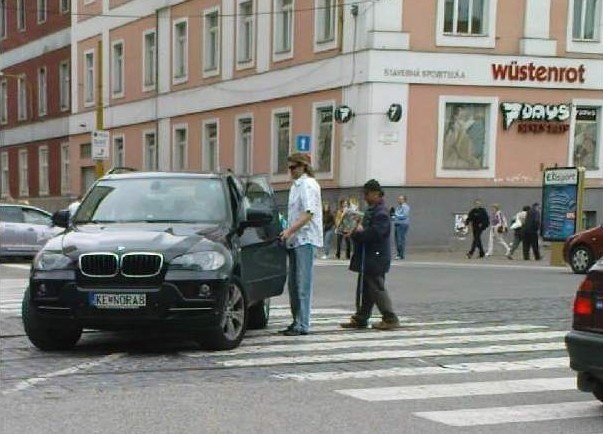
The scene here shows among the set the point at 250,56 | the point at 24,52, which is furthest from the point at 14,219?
the point at 24,52

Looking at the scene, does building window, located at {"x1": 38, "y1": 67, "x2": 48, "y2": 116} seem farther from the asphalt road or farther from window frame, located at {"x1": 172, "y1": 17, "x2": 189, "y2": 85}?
the asphalt road

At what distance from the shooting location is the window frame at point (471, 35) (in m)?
27.1

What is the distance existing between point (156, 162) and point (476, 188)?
52.9ft

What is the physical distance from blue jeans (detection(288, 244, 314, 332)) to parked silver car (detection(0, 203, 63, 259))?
42.8 feet

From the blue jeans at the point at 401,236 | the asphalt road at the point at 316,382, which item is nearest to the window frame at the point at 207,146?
the blue jeans at the point at 401,236

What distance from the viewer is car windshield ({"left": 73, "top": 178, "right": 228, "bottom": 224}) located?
914cm

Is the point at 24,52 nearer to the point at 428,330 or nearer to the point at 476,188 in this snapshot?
the point at 476,188

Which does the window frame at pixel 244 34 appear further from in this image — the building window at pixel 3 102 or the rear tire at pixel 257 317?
the building window at pixel 3 102

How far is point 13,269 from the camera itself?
19.8 metres

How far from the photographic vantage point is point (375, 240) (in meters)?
10.2

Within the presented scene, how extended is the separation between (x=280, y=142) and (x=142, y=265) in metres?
23.2

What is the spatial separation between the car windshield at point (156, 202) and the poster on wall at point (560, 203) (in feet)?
49.6

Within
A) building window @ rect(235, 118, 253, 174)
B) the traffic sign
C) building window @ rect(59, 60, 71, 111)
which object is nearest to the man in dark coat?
the traffic sign

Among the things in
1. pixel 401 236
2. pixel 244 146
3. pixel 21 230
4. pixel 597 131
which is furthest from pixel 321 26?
pixel 21 230
